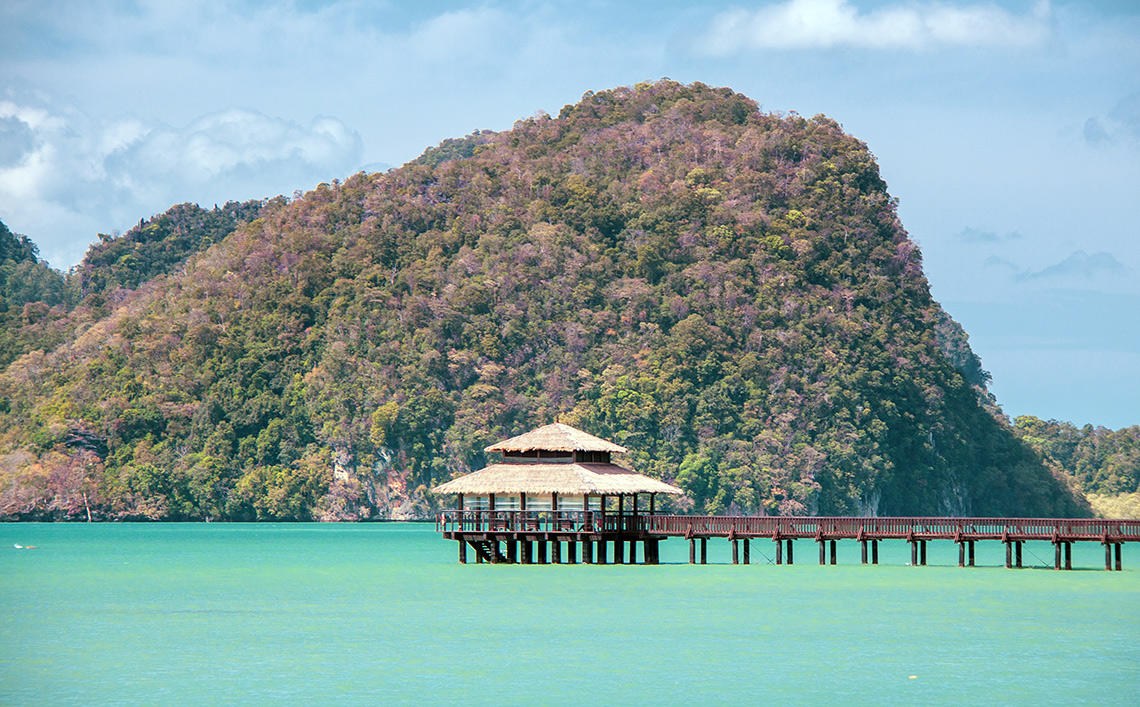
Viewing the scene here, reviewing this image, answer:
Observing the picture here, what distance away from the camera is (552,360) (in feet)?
369

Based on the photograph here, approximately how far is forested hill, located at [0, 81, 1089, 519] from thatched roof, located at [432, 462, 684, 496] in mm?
49024

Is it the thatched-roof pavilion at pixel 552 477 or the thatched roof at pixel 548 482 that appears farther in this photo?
the thatched-roof pavilion at pixel 552 477

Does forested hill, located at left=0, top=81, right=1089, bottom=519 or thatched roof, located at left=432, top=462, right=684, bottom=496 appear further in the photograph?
forested hill, located at left=0, top=81, right=1089, bottom=519

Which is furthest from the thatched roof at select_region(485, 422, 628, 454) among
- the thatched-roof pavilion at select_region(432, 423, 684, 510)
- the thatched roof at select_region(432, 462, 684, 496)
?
the thatched roof at select_region(432, 462, 684, 496)

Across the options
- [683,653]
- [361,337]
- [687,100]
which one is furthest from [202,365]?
[683,653]

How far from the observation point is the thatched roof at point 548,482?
50312mm

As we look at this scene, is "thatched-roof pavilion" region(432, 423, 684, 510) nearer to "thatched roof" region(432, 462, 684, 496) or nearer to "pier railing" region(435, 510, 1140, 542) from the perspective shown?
"thatched roof" region(432, 462, 684, 496)

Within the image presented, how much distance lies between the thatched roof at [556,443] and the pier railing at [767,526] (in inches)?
86.8

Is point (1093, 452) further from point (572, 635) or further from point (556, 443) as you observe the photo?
point (572, 635)

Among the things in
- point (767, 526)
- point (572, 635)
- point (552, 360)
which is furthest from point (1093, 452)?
point (572, 635)

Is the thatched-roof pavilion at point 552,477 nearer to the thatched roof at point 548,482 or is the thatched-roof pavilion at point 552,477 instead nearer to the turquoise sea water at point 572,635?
the thatched roof at point 548,482

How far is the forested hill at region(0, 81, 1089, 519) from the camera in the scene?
10525cm

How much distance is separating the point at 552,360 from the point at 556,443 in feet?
198

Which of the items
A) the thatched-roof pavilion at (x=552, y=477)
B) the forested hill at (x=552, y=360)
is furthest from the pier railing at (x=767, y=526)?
the forested hill at (x=552, y=360)
